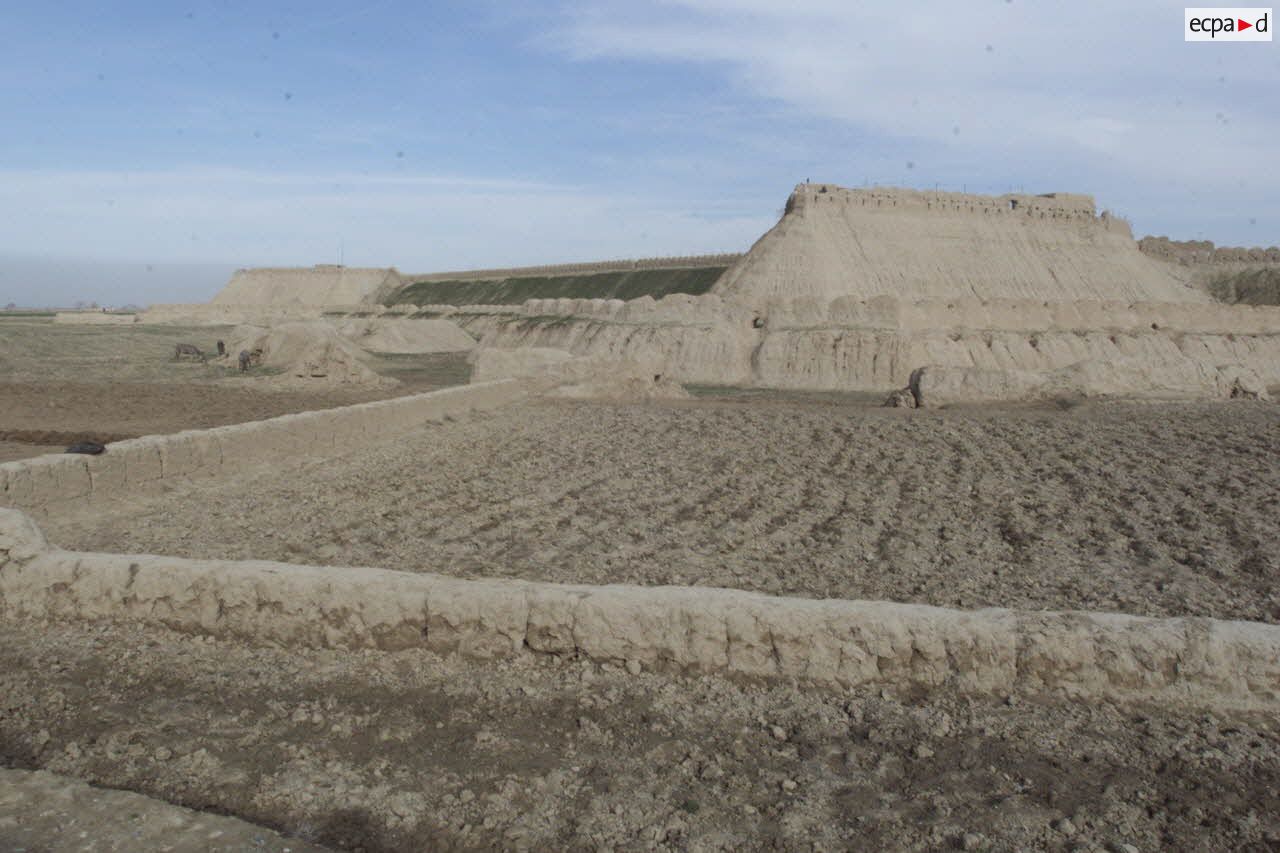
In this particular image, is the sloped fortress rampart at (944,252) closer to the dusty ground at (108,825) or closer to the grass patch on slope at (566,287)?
the grass patch on slope at (566,287)

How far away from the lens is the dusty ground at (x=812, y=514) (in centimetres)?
647

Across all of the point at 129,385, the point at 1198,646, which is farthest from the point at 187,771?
the point at 129,385

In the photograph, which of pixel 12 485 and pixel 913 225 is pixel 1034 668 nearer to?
pixel 12 485

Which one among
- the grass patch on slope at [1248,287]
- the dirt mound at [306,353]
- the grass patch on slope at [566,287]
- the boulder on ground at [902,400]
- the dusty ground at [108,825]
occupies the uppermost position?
the grass patch on slope at [566,287]

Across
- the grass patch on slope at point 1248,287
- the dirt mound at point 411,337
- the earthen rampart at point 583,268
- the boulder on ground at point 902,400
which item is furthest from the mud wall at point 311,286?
the boulder on ground at point 902,400

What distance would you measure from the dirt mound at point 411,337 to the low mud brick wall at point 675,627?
35087mm

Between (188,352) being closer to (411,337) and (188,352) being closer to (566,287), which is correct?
(411,337)

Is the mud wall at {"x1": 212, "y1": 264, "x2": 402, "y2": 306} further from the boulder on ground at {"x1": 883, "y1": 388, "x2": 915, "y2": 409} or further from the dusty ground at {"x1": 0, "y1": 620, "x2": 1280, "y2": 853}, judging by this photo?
the dusty ground at {"x1": 0, "y1": 620, "x2": 1280, "y2": 853}

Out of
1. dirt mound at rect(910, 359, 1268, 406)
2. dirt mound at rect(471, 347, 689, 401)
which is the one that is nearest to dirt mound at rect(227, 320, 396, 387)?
dirt mound at rect(471, 347, 689, 401)

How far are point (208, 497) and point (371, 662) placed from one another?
5015 mm

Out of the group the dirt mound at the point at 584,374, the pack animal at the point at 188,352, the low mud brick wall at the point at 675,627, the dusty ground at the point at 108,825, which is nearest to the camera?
the dusty ground at the point at 108,825

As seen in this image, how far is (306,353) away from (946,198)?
121 ft

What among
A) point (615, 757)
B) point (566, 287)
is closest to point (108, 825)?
point (615, 757)

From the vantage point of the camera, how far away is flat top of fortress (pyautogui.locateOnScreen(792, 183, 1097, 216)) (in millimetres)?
45031
